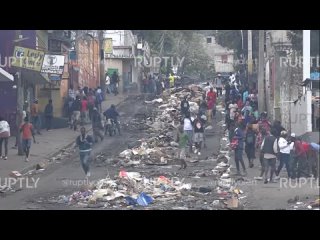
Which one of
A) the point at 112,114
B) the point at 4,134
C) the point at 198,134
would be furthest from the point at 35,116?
the point at 198,134

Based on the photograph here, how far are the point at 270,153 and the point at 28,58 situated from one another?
6179 millimetres

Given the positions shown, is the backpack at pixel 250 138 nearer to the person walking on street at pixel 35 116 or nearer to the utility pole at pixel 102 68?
the person walking on street at pixel 35 116

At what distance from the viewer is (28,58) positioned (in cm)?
1889

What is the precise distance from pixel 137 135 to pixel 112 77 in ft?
11.1

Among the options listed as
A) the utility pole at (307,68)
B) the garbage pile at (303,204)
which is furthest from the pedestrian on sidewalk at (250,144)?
the garbage pile at (303,204)

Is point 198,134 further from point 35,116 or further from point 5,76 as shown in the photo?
point 5,76

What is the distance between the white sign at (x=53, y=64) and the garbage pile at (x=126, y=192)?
4.58 m

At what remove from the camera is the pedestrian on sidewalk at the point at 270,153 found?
15688mm

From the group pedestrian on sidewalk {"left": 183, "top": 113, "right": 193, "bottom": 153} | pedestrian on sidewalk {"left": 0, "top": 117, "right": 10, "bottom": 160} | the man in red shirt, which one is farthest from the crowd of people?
pedestrian on sidewalk {"left": 0, "top": 117, "right": 10, "bottom": 160}

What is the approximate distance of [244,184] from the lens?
15.9 m

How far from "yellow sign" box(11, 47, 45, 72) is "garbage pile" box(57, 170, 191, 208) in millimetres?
4222
